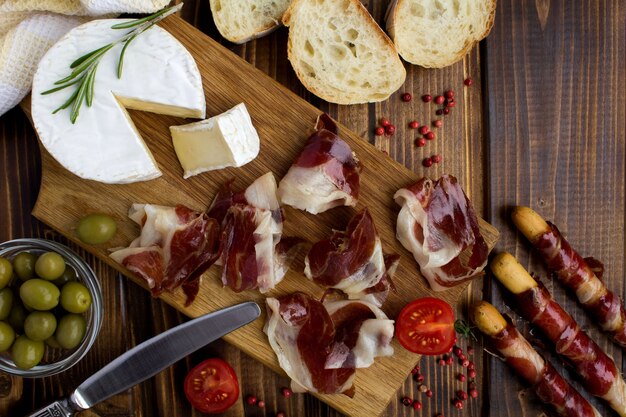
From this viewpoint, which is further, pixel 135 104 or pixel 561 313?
pixel 561 313

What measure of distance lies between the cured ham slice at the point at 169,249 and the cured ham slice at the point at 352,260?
0.33 metres

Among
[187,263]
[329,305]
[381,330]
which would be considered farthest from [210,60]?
[381,330]

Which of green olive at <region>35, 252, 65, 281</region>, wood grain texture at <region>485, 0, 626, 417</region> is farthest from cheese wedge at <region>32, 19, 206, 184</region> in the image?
wood grain texture at <region>485, 0, 626, 417</region>

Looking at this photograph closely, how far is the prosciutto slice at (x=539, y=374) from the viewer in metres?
2.25

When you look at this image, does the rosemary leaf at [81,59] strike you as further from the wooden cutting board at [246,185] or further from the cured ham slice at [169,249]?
the cured ham slice at [169,249]

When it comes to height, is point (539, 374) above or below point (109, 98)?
below

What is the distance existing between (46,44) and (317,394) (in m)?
1.45

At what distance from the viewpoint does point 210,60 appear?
2070mm

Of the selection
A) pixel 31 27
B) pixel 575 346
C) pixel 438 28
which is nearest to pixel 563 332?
pixel 575 346

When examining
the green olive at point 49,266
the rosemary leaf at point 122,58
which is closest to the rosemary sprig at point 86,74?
the rosemary leaf at point 122,58

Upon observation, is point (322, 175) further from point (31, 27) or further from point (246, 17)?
point (31, 27)

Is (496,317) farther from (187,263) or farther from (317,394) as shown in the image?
(187,263)

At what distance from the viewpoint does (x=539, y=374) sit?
2.27 m

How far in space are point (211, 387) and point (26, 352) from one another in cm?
61
